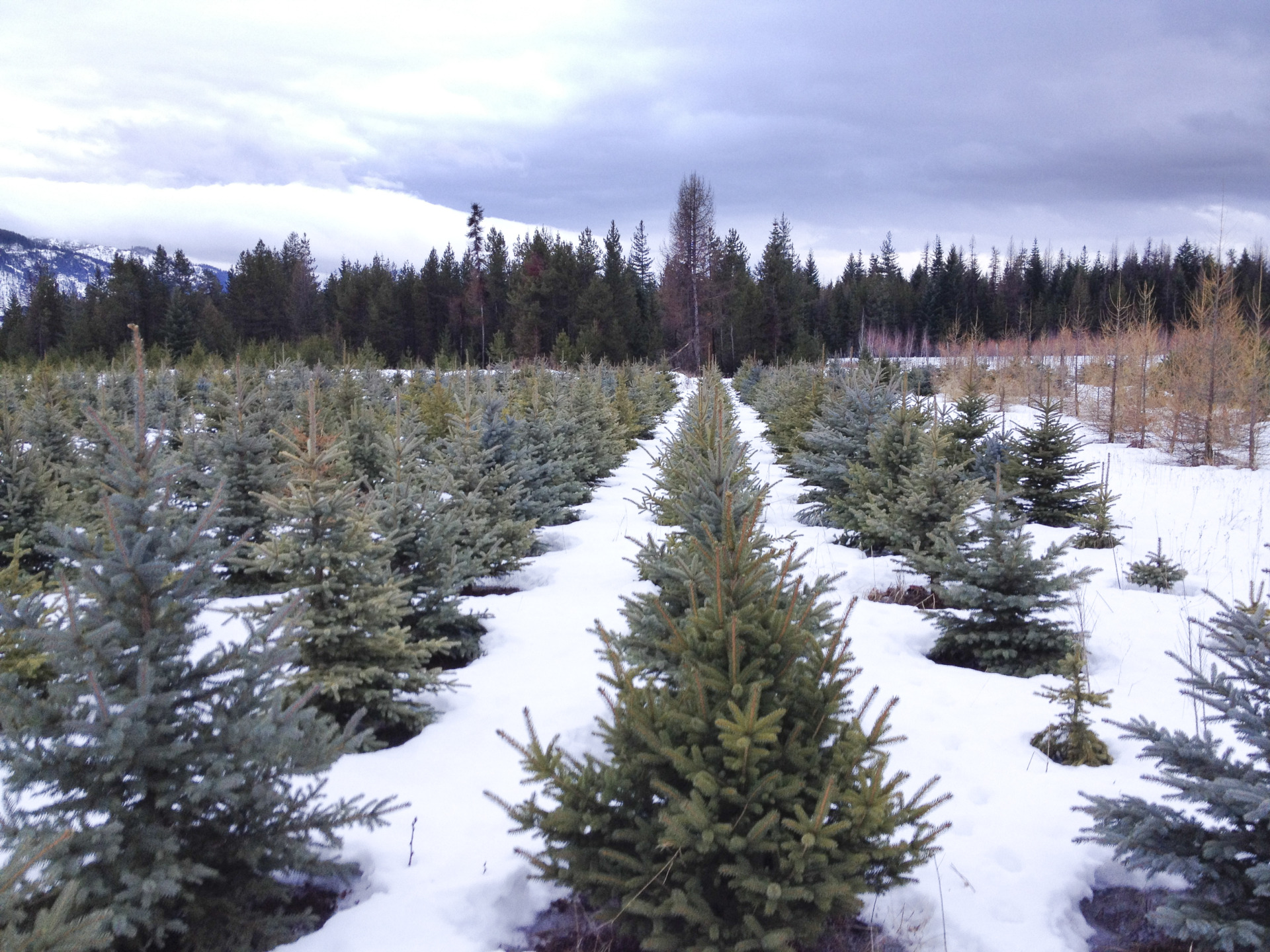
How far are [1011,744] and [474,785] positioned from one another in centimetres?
308

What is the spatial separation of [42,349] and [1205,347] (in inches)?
2885

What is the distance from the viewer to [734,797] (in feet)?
7.84

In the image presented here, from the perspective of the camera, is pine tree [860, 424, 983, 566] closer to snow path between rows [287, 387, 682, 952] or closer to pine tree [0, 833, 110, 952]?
snow path between rows [287, 387, 682, 952]

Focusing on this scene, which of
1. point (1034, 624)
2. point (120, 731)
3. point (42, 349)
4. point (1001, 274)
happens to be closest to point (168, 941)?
point (120, 731)

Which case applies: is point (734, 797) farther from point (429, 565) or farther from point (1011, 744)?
point (429, 565)

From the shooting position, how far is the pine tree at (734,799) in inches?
93.4

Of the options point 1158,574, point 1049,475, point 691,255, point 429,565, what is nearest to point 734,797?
point 429,565

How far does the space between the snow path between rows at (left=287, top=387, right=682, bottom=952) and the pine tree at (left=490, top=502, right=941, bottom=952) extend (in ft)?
1.69

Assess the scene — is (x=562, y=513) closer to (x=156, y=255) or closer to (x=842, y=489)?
(x=842, y=489)

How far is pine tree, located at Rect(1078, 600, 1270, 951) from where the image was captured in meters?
2.38

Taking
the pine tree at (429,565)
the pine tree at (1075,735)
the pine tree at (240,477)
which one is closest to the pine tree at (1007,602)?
the pine tree at (1075,735)

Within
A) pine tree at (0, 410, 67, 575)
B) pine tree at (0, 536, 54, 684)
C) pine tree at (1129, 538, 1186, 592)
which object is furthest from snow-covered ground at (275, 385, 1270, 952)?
pine tree at (0, 410, 67, 575)

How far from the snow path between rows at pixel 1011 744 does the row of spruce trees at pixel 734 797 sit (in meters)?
0.58

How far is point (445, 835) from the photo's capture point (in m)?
3.50
